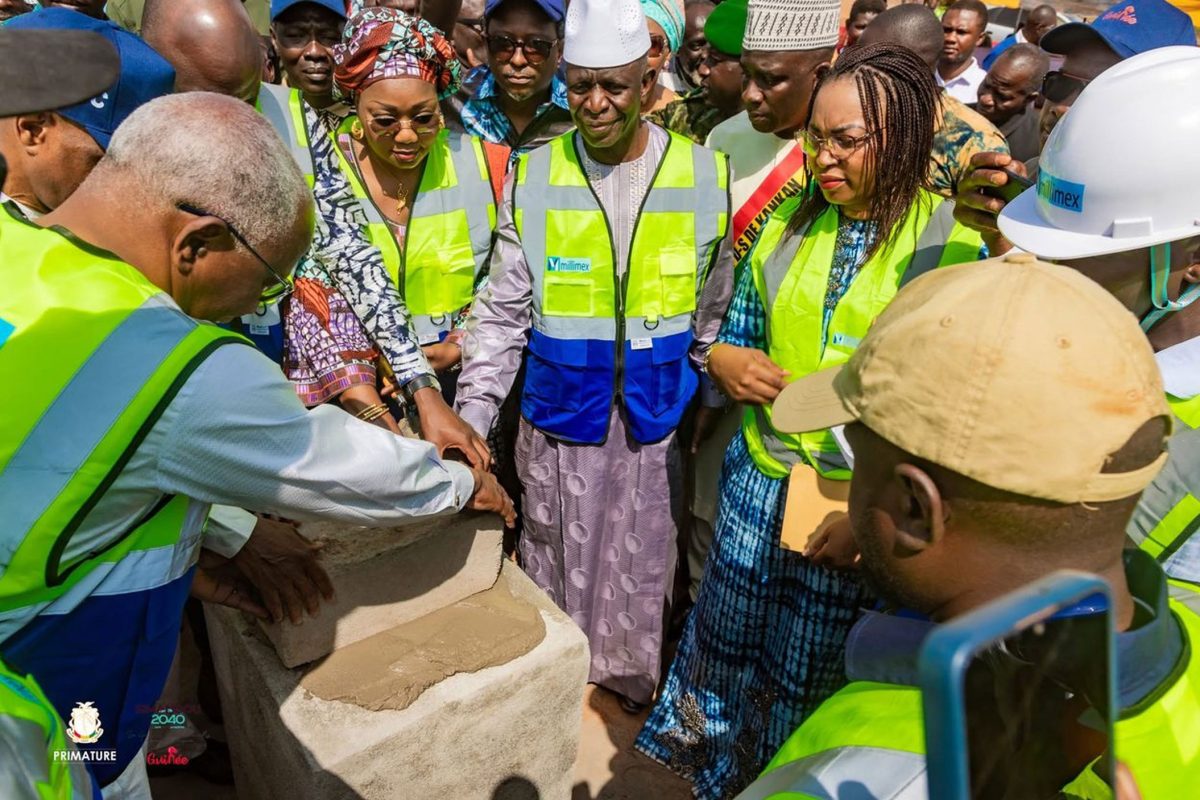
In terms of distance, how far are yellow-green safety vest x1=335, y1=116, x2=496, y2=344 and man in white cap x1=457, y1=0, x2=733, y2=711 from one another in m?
Answer: 0.23

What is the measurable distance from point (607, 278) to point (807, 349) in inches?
29.9

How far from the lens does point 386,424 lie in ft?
8.02

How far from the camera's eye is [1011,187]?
2.09 meters

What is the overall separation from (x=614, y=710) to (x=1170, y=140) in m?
2.56

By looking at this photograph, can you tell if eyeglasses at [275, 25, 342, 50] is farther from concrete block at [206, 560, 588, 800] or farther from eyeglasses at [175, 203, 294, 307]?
concrete block at [206, 560, 588, 800]

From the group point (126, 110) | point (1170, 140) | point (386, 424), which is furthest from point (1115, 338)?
point (126, 110)

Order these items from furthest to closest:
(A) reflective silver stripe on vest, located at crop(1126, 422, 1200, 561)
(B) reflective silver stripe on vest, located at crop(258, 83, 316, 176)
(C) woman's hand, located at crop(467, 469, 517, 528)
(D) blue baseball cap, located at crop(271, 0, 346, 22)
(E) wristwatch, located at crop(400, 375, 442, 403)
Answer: (D) blue baseball cap, located at crop(271, 0, 346, 22)
(B) reflective silver stripe on vest, located at crop(258, 83, 316, 176)
(E) wristwatch, located at crop(400, 375, 442, 403)
(C) woman's hand, located at crop(467, 469, 517, 528)
(A) reflective silver stripe on vest, located at crop(1126, 422, 1200, 561)

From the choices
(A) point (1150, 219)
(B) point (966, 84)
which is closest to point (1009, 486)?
(A) point (1150, 219)

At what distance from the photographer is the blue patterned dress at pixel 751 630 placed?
7.82ft

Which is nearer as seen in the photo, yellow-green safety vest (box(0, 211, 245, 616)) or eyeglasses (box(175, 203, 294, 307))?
yellow-green safety vest (box(0, 211, 245, 616))

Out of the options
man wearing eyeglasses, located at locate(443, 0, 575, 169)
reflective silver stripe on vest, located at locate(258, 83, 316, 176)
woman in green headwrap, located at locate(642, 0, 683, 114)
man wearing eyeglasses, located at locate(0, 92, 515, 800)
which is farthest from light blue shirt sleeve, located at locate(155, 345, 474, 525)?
woman in green headwrap, located at locate(642, 0, 683, 114)

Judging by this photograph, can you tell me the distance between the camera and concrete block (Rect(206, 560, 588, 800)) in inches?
73.9

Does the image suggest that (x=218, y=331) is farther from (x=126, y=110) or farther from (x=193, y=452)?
(x=126, y=110)

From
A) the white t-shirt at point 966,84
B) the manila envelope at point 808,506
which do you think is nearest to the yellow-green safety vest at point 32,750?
the manila envelope at point 808,506
